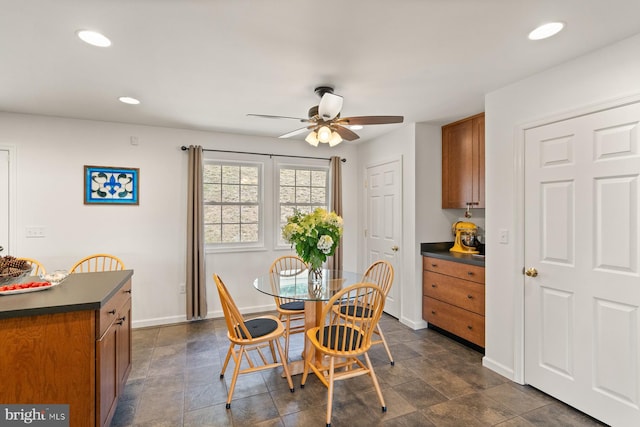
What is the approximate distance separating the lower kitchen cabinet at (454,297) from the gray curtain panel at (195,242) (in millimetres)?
2710

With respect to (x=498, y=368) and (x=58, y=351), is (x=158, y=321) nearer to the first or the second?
(x=58, y=351)

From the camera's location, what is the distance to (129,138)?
3.71 meters

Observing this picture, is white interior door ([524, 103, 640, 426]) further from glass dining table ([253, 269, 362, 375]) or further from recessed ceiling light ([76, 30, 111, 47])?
recessed ceiling light ([76, 30, 111, 47])

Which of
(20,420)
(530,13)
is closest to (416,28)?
(530,13)

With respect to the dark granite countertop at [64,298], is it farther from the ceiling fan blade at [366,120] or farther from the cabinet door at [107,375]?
the ceiling fan blade at [366,120]

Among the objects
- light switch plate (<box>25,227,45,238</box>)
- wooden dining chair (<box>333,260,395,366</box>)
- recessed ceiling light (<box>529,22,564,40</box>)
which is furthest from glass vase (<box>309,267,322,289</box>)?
light switch plate (<box>25,227,45,238</box>)

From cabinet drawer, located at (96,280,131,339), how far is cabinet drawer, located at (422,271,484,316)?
2.98m

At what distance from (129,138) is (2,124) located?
1149mm

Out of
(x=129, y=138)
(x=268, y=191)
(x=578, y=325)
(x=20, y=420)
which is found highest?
(x=129, y=138)

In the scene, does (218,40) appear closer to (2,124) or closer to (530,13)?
(530,13)

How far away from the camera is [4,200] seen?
3.28m

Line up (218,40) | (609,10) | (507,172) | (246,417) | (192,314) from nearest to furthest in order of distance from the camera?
(609,10) → (218,40) → (246,417) → (507,172) → (192,314)

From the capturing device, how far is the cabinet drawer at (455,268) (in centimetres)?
299

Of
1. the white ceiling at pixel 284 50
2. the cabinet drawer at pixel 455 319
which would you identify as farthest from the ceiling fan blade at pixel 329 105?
the cabinet drawer at pixel 455 319
